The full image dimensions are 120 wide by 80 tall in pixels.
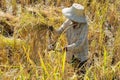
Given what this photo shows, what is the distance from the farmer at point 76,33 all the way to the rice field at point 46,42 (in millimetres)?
143

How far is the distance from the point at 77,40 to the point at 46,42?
315mm

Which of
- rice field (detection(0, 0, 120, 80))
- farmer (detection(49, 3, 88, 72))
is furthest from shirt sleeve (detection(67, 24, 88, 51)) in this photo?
rice field (detection(0, 0, 120, 80))

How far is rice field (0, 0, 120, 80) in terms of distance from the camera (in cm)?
307

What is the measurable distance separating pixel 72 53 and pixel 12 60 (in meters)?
0.60

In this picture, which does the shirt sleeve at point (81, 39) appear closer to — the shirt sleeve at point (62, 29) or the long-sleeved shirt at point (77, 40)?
the long-sleeved shirt at point (77, 40)

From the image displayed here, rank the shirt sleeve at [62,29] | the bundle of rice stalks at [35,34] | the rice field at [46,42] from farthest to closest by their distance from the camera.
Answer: the shirt sleeve at [62,29] < the bundle of rice stalks at [35,34] < the rice field at [46,42]

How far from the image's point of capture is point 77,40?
3.51 m

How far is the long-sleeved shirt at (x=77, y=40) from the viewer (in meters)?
3.47

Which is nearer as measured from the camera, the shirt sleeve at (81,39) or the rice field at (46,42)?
the rice field at (46,42)

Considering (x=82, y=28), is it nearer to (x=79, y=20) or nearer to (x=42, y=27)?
(x=79, y=20)

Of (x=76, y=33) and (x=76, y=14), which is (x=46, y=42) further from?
(x=76, y=14)

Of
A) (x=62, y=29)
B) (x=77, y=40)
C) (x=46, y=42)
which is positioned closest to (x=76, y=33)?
(x=77, y=40)

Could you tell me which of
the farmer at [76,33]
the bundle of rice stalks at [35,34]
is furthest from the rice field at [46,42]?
the farmer at [76,33]

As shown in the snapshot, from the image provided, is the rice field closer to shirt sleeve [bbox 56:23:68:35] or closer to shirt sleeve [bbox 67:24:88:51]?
shirt sleeve [bbox 56:23:68:35]
